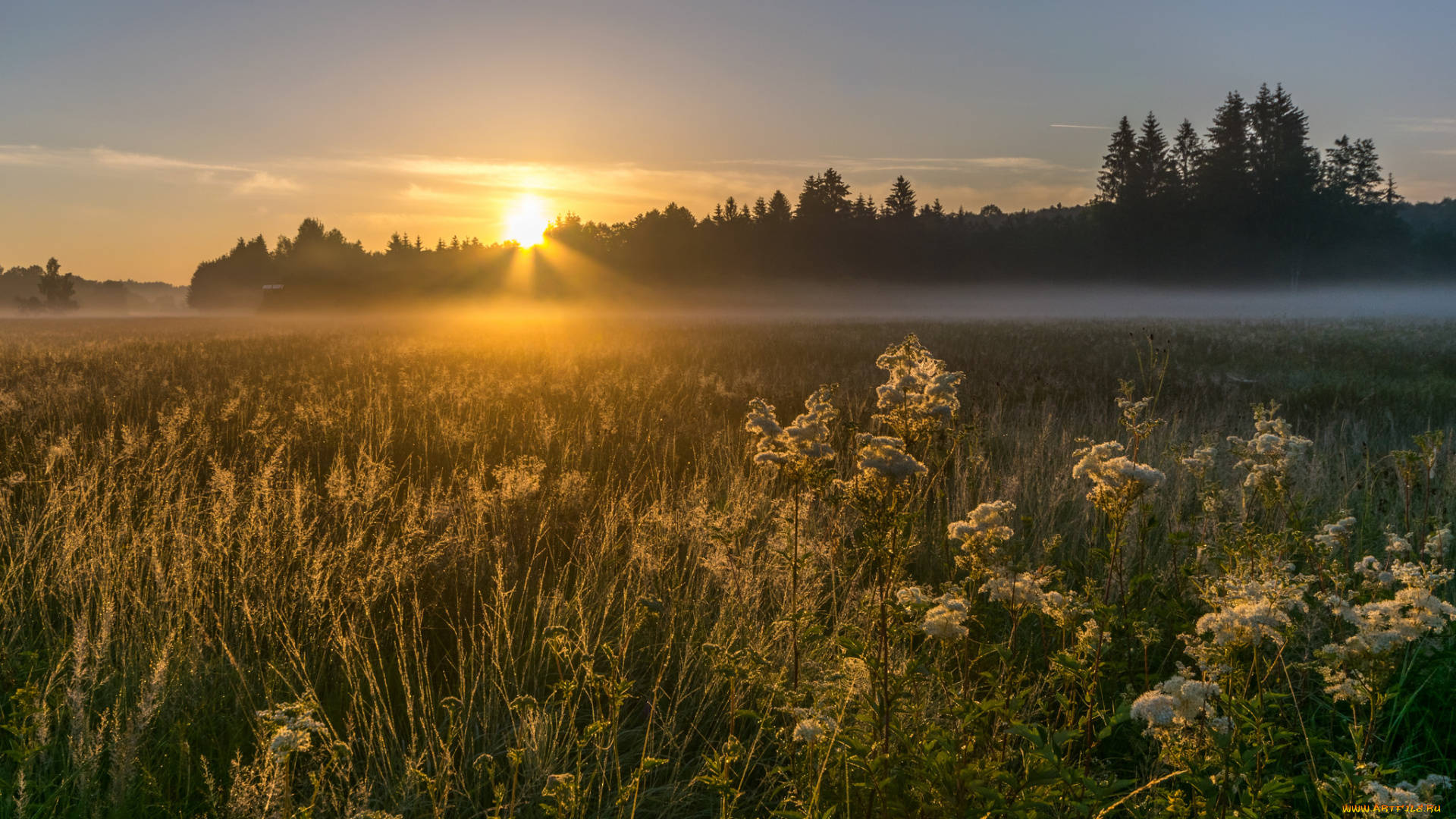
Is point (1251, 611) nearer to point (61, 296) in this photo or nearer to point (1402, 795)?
point (1402, 795)

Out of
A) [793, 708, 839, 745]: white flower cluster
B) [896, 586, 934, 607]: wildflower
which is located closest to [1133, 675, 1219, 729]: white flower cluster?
[896, 586, 934, 607]: wildflower

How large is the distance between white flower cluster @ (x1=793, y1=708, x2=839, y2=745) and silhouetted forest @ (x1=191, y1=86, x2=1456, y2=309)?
75820 millimetres

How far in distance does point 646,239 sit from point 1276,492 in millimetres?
80510

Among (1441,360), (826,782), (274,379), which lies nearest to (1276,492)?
(826,782)

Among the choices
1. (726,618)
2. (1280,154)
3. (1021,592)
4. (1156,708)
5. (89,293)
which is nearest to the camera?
(1156,708)

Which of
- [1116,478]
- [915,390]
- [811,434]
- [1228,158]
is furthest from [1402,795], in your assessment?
[1228,158]

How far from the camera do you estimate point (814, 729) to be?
1646 mm

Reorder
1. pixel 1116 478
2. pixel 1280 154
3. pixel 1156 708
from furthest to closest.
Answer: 1. pixel 1280 154
2. pixel 1116 478
3. pixel 1156 708

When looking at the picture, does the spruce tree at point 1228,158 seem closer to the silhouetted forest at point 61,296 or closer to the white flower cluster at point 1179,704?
the white flower cluster at point 1179,704

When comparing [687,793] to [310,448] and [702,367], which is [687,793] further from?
[702,367]

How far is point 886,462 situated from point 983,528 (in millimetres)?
388

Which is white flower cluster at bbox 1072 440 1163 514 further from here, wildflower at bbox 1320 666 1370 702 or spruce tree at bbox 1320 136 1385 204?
spruce tree at bbox 1320 136 1385 204

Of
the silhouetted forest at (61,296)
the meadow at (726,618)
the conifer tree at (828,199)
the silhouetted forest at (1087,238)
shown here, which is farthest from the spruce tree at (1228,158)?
the silhouetted forest at (61,296)

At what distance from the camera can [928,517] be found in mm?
4891
